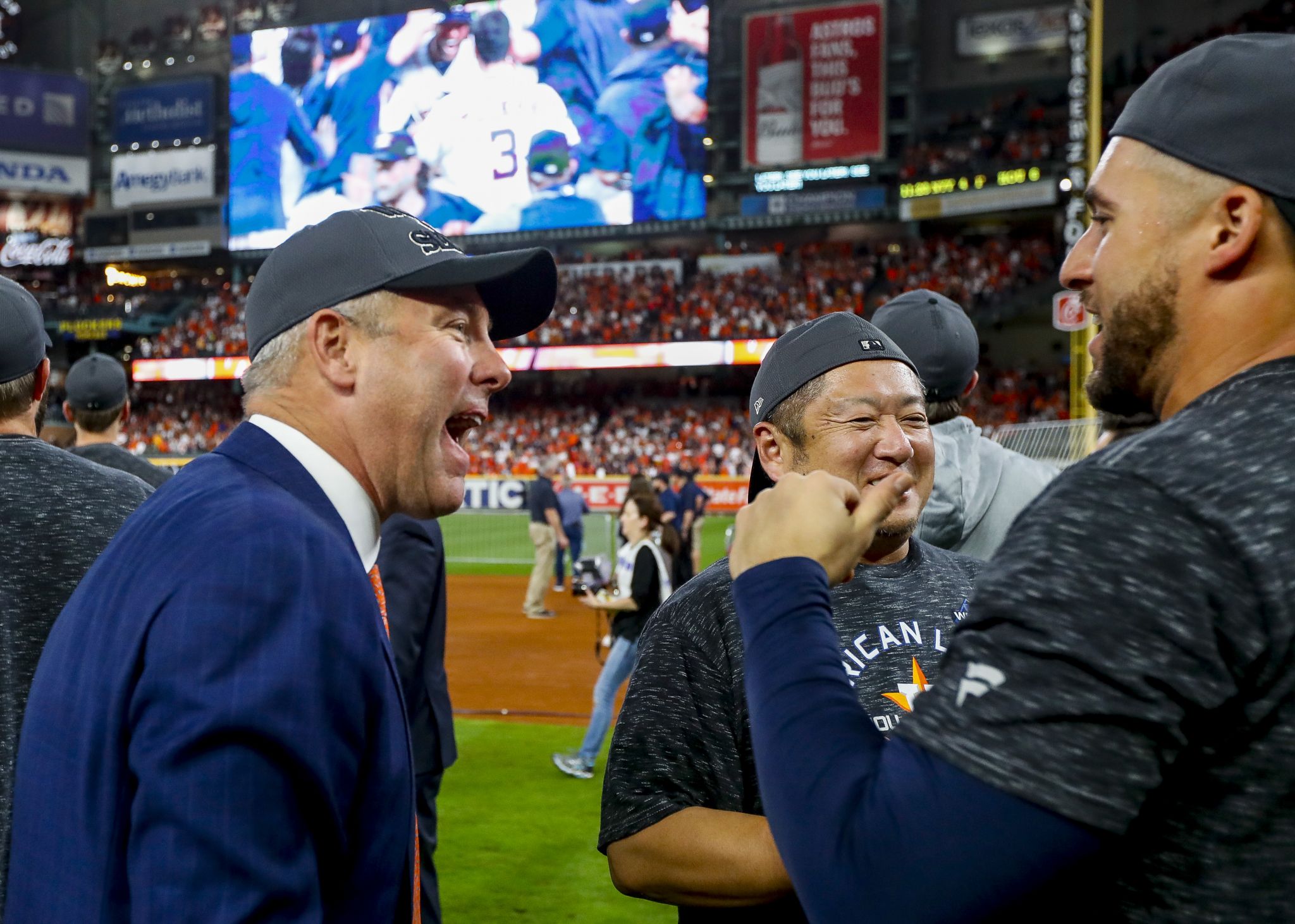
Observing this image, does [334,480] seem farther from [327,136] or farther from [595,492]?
[327,136]

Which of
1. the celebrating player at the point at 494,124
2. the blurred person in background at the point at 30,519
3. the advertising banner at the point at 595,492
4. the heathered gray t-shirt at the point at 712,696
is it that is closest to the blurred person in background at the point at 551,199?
the celebrating player at the point at 494,124

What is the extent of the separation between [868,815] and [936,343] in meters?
2.66

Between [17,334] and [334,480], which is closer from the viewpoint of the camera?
[334,480]

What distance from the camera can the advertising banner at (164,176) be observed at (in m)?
47.1

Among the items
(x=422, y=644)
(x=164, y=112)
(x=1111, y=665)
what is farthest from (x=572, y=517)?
(x=164, y=112)

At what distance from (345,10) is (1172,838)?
52920mm

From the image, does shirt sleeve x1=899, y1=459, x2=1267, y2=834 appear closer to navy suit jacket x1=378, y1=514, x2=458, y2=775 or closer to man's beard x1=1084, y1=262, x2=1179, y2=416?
man's beard x1=1084, y1=262, x2=1179, y2=416

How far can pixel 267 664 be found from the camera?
1.29m

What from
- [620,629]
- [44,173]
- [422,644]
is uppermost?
[44,173]

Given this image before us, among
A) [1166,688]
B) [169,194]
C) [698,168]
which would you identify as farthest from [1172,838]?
[169,194]

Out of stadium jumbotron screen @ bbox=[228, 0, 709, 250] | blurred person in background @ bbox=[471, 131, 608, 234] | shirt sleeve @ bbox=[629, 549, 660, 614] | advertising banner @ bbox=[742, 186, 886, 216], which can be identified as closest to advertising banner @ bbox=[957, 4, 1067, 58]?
advertising banner @ bbox=[742, 186, 886, 216]

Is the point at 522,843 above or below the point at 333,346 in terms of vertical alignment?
below

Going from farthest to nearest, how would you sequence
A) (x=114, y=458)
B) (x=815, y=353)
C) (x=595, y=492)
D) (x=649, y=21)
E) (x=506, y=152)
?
(x=506, y=152), (x=649, y=21), (x=595, y=492), (x=114, y=458), (x=815, y=353)

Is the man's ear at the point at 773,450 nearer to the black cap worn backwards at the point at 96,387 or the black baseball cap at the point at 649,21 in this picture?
the black cap worn backwards at the point at 96,387
